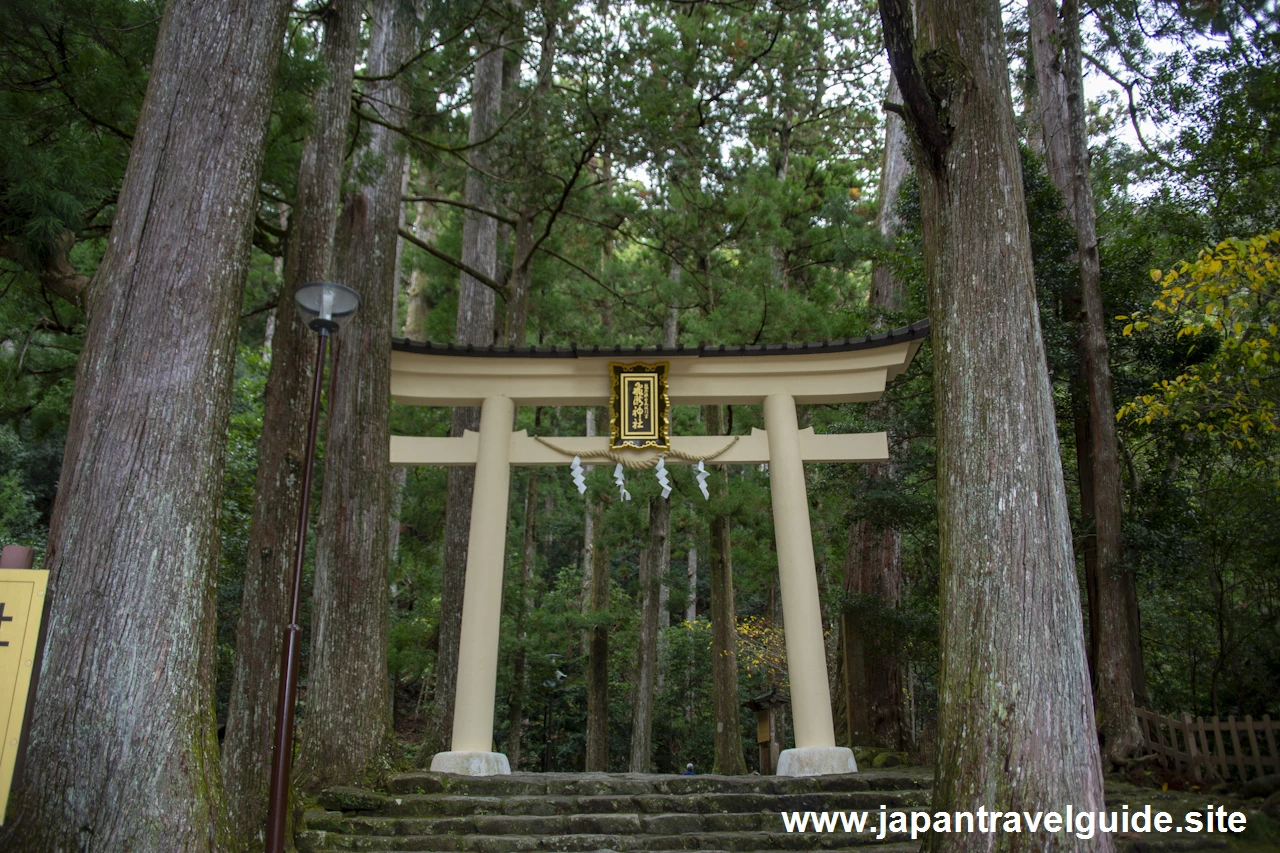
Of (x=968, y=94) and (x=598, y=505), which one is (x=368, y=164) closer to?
(x=968, y=94)

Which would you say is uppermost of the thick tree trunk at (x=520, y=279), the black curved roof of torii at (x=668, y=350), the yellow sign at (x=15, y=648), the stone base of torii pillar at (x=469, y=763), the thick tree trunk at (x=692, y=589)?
the thick tree trunk at (x=520, y=279)

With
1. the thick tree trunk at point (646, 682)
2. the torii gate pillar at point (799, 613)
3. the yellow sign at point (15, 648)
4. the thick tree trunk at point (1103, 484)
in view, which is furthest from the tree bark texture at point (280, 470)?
the thick tree trunk at point (646, 682)

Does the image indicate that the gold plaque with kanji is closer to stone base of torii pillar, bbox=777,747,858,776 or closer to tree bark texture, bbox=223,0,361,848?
stone base of torii pillar, bbox=777,747,858,776

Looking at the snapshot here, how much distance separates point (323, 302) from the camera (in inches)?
177

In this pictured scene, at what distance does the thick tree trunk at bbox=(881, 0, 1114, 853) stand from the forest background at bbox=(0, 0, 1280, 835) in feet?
1.96

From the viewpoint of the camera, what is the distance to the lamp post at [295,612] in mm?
3703

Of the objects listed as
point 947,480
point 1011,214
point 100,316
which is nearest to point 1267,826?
point 947,480

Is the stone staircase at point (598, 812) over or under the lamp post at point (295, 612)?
under

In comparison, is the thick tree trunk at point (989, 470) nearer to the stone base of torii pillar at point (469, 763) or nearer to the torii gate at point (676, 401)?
the torii gate at point (676, 401)

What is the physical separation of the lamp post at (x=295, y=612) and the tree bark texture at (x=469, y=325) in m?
4.83

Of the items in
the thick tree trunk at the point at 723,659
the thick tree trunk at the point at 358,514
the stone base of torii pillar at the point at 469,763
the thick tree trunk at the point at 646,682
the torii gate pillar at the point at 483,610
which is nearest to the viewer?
the thick tree trunk at the point at 358,514

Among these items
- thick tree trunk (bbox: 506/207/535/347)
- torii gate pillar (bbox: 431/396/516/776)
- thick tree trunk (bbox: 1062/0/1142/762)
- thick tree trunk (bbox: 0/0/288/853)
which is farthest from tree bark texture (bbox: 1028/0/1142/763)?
thick tree trunk (bbox: 0/0/288/853)

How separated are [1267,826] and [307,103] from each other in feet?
27.5

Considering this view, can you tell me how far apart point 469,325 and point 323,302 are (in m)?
6.16
